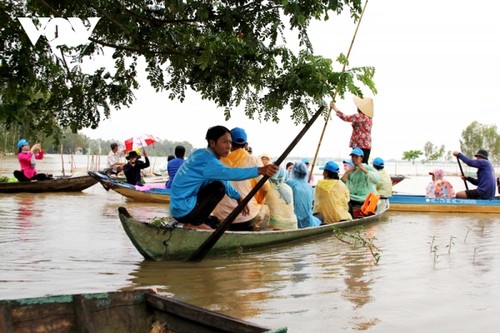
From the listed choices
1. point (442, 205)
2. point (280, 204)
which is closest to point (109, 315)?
point (280, 204)

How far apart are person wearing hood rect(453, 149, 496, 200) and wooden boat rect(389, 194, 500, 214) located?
291 millimetres

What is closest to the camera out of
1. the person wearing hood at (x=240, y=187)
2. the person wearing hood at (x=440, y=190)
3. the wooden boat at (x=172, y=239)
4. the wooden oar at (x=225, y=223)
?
the wooden boat at (x=172, y=239)

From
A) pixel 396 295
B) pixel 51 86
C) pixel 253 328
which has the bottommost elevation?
pixel 396 295

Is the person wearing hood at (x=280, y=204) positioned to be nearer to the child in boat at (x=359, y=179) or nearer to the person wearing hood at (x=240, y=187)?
the person wearing hood at (x=240, y=187)

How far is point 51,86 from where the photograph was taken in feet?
16.4

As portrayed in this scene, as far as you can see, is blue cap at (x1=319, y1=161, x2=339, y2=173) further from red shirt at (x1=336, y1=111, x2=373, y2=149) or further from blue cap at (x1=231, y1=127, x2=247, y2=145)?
red shirt at (x1=336, y1=111, x2=373, y2=149)

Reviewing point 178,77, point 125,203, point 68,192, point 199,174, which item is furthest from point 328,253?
point 68,192

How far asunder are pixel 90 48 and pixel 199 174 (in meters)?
1.69

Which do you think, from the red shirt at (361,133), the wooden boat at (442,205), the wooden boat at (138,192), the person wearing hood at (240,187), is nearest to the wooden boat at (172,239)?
the person wearing hood at (240,187)

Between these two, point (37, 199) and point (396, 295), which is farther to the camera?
point (37, 199)

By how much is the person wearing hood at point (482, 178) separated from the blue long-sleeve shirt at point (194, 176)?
7222 millimetres

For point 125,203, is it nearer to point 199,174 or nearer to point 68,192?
point 68,192

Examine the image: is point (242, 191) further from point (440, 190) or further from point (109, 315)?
point (440, 190)

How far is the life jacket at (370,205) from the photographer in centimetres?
1030
